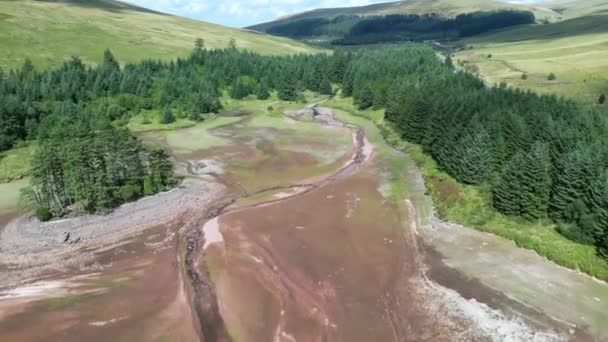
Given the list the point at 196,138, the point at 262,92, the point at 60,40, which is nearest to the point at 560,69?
the point at 262,92

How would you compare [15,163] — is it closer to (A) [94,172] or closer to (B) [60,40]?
(A) [94,172]

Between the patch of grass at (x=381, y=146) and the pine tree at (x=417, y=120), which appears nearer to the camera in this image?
the patch of grass at (x=381, y=146)

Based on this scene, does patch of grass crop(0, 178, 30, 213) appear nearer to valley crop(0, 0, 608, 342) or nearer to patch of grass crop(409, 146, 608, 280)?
valley crop(0, 0, 608, 342)

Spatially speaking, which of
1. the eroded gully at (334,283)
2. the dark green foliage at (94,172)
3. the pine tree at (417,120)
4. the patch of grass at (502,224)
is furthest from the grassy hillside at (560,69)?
the dark green foliage at (94,172)

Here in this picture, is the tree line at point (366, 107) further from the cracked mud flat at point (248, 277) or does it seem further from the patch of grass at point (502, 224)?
the cracked mud flat at point (248, 277)

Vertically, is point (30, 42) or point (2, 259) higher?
point (30, 42)

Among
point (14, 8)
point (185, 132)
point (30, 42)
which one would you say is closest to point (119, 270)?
point (185, 132)

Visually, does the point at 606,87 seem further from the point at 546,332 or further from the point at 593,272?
the point at 546,332
